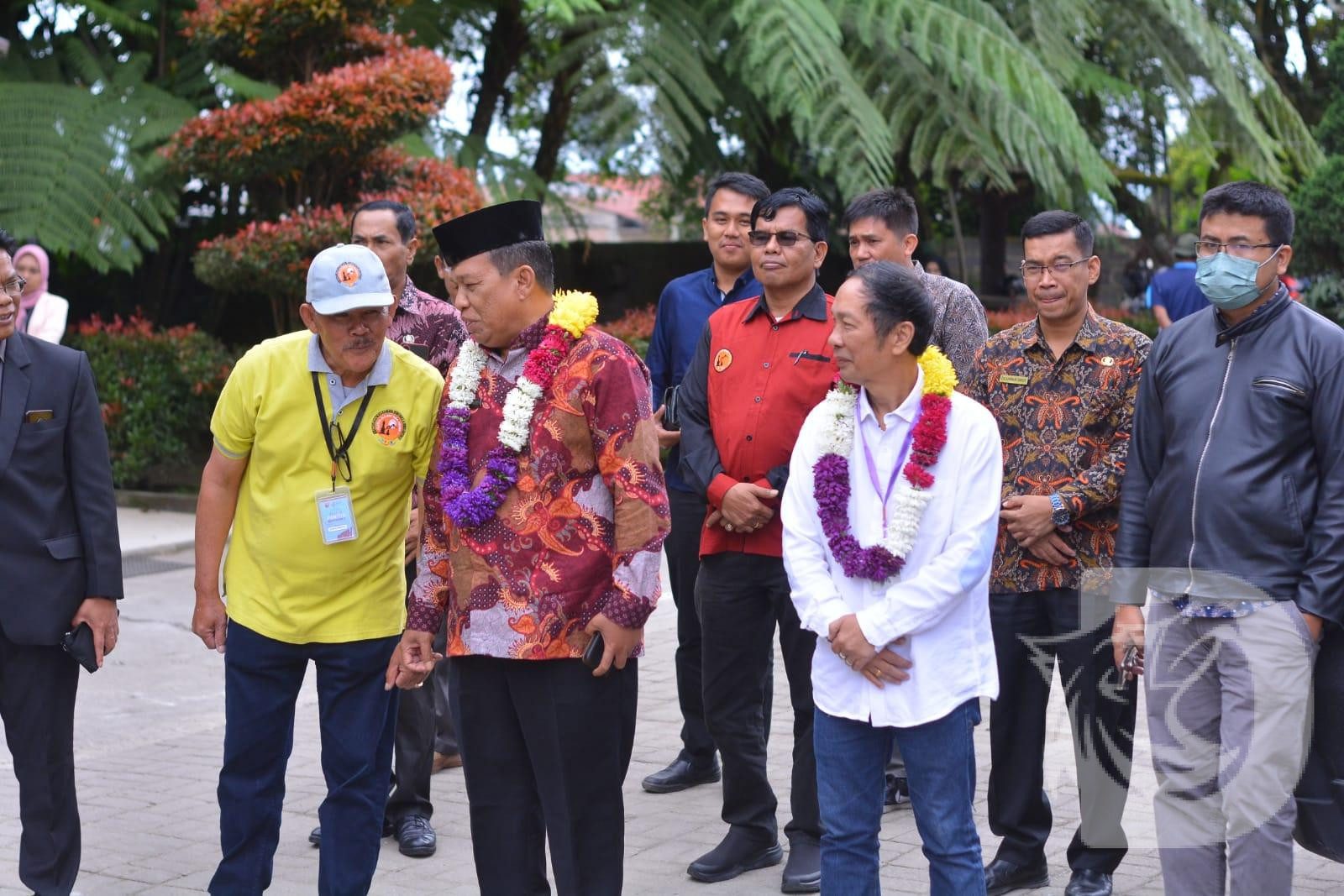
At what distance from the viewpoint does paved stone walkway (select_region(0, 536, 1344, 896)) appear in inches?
200

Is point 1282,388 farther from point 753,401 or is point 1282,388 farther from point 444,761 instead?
point 444,761

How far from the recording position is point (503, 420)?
405 cm

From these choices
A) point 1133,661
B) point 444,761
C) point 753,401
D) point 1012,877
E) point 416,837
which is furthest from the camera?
point 444,761

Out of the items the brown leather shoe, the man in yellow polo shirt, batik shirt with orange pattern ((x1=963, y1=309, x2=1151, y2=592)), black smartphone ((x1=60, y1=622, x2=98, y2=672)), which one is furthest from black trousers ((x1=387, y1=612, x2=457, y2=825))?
batik shirt with orange pattern ((x1=963, y1=309, x2=1151, y2=592))

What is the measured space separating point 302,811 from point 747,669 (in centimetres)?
195

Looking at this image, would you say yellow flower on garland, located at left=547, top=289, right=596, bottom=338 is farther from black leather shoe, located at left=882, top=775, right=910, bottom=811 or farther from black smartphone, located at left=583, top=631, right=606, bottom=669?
black leather shoe, located at left=882, top=775, right=910, bottom=811

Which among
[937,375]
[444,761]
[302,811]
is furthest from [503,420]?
[444,761]

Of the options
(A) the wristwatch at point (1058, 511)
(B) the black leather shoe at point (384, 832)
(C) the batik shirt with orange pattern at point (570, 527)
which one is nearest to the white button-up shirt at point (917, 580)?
(C) the batik shirt with orange pattern at point (570, 527)

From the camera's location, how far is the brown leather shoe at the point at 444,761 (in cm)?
645

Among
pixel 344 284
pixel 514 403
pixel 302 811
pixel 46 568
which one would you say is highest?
pixel 344 284

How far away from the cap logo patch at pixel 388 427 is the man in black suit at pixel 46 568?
37.1 inches

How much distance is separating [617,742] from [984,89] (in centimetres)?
1054

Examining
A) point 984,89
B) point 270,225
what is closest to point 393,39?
point 270,225

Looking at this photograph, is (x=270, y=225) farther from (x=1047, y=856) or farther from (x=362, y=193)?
(x=1047, y=856)
